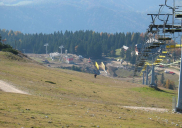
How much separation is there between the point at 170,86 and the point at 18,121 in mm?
124183

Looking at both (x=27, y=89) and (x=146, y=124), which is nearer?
(x=146, y=124)

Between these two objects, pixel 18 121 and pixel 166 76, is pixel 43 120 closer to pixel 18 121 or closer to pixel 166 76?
pixel 18 121

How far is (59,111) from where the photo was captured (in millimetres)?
23922

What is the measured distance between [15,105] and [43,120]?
5.81 m

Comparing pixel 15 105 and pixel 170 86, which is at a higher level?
pixel 15 105

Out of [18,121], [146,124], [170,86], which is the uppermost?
[18,121]

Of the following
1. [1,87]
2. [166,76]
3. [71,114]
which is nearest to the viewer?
[71,114]

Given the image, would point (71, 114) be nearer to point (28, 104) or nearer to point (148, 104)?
point (28, 104)

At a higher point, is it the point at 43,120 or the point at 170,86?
the point at 43,120

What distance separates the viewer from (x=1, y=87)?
35.9 m

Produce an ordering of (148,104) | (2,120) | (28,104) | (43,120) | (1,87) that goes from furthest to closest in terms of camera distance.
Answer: (148,104), (1,87), (28,104), (43,120), (2,120)

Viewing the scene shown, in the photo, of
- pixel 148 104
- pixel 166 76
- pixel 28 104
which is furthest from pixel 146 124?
pixel 166 76

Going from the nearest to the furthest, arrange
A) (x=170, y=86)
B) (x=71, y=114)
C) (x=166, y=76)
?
1. (x=71, y=114)
2. (x=170, y=86)
3. (x=166, y=76)

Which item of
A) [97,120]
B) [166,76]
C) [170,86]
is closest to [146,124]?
[97,120]
